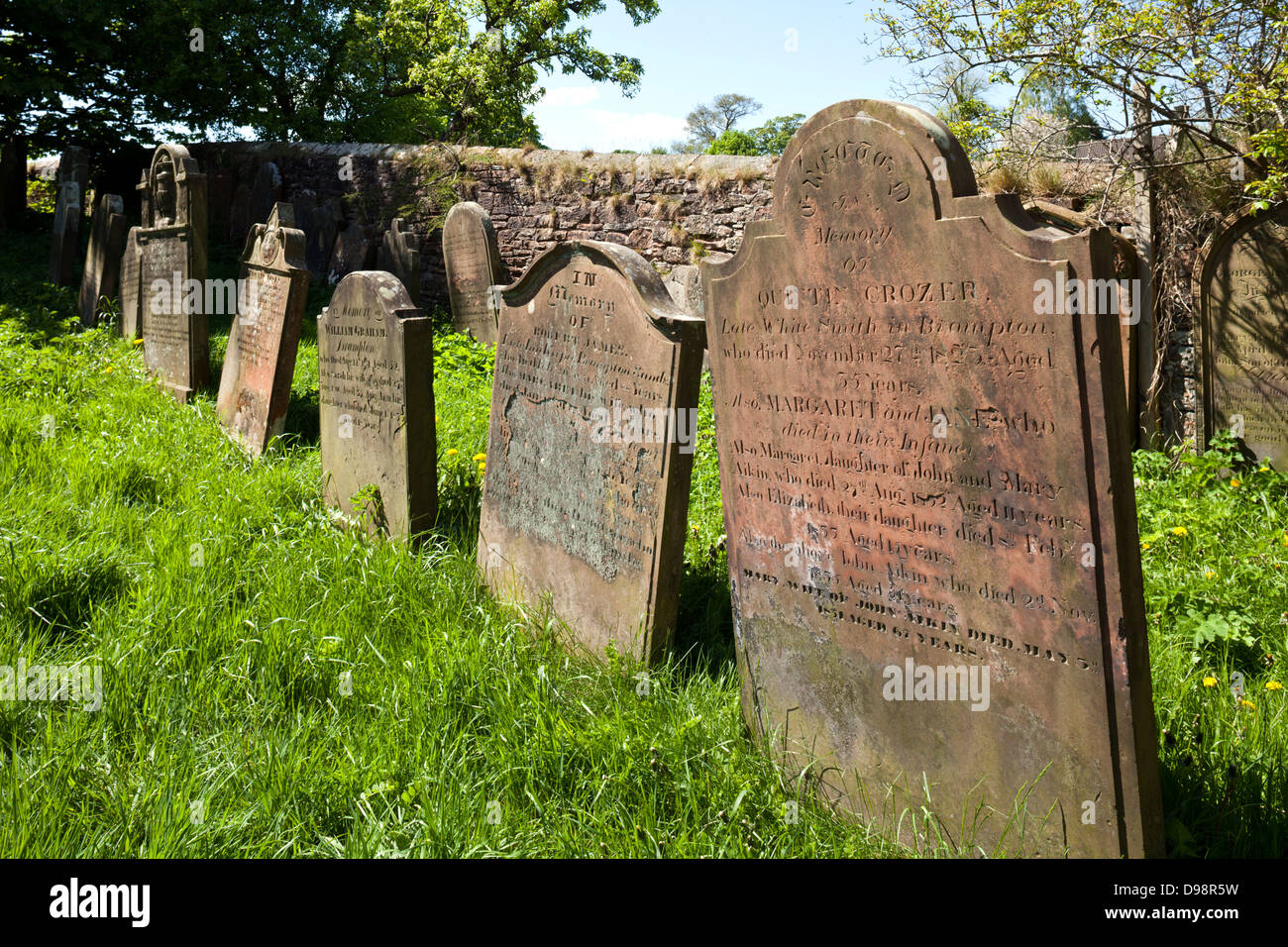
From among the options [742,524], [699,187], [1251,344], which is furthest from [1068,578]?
[699,187]

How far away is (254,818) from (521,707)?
811mm

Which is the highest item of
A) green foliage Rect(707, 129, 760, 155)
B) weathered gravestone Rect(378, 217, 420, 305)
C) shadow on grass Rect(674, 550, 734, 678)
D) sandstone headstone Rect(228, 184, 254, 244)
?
green foliage Rect(707, 129, 760, 155)

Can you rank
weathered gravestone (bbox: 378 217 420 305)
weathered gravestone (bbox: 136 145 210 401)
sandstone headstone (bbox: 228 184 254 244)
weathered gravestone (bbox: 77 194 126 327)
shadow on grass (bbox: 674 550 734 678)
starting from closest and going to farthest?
shadow on grass (bbox: 674 550 734 678) < weathered gravestone (bbox: 136 145 210 401) < weathered gravestone (bbox: 77 194 126 327) < weathered gravestone (bbox: 378 217 420 305) < sandstone headstone (bbox: 228 184 254 244)

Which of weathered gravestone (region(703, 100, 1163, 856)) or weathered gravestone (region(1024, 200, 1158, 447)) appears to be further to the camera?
weathered gravestone (region(1024, 200, 1158, 447))

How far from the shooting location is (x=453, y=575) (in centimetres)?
405

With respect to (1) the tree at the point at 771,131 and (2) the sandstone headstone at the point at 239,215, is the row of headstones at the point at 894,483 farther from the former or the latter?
(1) the tree at the point at 771,131

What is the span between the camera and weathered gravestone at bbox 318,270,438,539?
174 inches

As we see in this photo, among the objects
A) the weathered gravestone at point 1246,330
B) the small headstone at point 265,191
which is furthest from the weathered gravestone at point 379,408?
the small headstone at point 265,191

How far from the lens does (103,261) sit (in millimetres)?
9273

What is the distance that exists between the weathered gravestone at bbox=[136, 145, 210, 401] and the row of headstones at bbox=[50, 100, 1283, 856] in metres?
4.45

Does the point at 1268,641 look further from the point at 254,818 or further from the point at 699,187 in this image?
the point at 699,187

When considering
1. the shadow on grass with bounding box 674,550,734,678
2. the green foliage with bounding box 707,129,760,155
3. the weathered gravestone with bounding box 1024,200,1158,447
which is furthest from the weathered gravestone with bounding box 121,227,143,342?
the green foliage with bounding box 707,129,760,155

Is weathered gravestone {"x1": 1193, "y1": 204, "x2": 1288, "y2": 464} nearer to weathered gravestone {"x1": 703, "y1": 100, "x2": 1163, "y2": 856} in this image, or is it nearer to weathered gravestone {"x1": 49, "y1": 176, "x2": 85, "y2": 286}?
weathered gravestone {"x1": 703, "y1": 100, "x2": 1163, "y2": 856}

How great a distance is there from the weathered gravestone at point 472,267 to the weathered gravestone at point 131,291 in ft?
9.85
